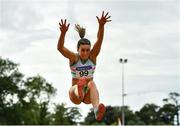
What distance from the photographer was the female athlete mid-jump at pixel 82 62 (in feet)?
46.1

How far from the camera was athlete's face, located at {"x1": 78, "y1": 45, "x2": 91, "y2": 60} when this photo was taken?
14430 millimetres

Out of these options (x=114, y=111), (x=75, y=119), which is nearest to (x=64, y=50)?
(x=114, y=111)

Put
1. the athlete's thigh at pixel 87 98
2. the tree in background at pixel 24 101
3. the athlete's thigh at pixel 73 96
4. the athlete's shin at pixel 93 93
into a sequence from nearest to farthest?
the athlete's shin at pixel 93 93 < the athlete's thigh at pixel 87 98 < the athlete's thigh at pixel 73 96 < the tree in background at pixel 24 101

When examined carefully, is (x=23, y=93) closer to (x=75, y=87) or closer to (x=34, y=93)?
(x=34, y=93)

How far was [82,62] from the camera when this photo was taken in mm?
14508

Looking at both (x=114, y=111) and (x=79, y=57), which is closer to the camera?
(x=79, y=57)

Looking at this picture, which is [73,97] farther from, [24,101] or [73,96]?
[24,101]

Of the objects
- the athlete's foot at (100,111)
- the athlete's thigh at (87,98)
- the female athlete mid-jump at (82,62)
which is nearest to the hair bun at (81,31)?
the female athlete mid-jump at (82,62)

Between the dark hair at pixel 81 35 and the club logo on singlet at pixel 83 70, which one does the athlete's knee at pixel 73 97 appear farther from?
the dark hair at pixel 81 35

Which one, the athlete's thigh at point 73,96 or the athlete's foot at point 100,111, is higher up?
the athlete's thigh at point 73,96

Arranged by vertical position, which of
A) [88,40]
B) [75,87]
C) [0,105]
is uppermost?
[0,105]

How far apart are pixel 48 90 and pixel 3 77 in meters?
7.15

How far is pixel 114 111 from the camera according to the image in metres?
102

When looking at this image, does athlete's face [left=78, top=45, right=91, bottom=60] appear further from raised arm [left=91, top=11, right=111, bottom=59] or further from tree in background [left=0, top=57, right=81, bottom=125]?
tree in background [left=0, top=57, right=81, bottom=125]
